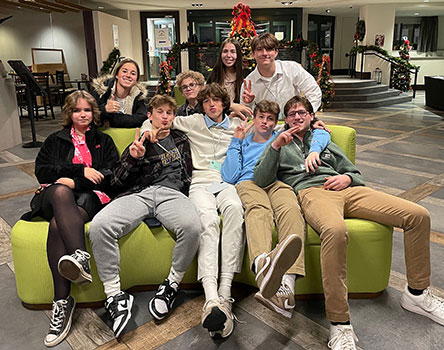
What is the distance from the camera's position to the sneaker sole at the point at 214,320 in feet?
5.91

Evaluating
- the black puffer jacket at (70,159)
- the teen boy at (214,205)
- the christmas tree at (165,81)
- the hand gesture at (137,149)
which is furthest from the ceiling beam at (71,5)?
the hand gesture at (137,149)

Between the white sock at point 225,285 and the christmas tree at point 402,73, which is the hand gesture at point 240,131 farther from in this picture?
the christmas tree at point 402,73

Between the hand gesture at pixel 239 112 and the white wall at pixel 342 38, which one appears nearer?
the hand gesture at pixel 239 112

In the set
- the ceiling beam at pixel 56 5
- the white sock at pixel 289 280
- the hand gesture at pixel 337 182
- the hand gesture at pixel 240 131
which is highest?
the ceiling beam at pixel 56 5

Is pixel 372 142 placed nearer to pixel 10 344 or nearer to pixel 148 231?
pixel 148 231

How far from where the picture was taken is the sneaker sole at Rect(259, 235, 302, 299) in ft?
5.53

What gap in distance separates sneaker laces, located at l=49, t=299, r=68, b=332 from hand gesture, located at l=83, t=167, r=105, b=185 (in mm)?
684

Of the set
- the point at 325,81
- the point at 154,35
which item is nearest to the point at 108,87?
the point at 325,81

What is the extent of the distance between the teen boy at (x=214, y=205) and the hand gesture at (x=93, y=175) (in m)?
0.55

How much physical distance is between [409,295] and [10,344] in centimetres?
202

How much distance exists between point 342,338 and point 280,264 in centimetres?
46

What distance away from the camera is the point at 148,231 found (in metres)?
2.20

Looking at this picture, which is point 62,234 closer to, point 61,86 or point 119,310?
point 119,310

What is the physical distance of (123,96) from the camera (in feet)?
10.4
